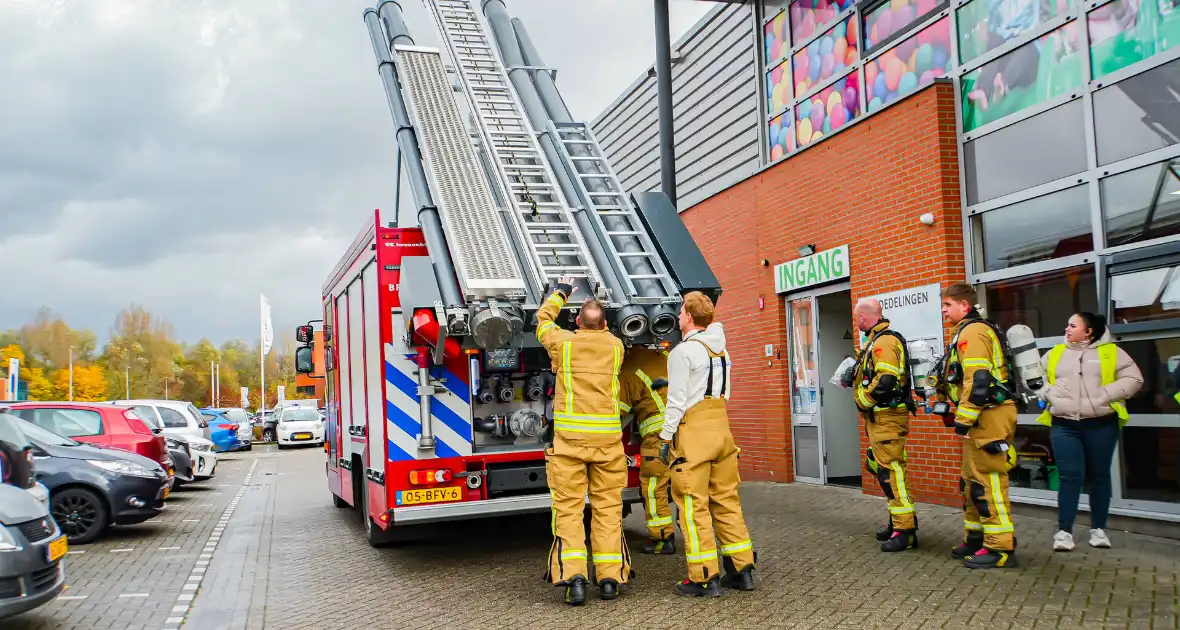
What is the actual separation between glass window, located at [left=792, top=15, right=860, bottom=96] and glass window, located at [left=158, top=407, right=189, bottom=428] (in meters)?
12.7

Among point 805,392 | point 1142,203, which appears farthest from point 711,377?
point 805,392

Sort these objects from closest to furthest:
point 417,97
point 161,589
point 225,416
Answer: point 161,589, point 417,97, point 225,416

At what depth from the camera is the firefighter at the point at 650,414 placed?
7238 millimetres

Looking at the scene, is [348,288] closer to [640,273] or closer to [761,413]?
[640,273]

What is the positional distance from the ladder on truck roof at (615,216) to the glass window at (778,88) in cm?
462

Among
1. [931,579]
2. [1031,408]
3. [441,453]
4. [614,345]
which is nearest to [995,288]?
[1031,408]

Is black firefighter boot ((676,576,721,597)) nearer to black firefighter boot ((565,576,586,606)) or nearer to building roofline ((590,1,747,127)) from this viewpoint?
black firefighter boot ((565,576,586,606))

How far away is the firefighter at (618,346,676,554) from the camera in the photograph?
7.24 meters

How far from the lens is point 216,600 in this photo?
6922 millimetres

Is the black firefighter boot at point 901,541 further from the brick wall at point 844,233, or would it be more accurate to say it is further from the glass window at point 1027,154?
the glass window at point 1027,154

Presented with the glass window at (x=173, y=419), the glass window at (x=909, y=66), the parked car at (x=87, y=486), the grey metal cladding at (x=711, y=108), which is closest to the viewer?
the glass window at (x=909, y=66)

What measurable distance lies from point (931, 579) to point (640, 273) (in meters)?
2.89

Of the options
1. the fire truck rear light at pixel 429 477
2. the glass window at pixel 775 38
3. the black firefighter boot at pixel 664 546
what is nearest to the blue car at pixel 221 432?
the glass window at pixel 775 38

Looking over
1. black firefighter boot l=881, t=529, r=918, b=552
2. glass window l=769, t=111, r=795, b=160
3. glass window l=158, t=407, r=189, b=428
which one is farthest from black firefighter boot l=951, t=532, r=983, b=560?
glass window l=158, t=407, r=189, b=428
